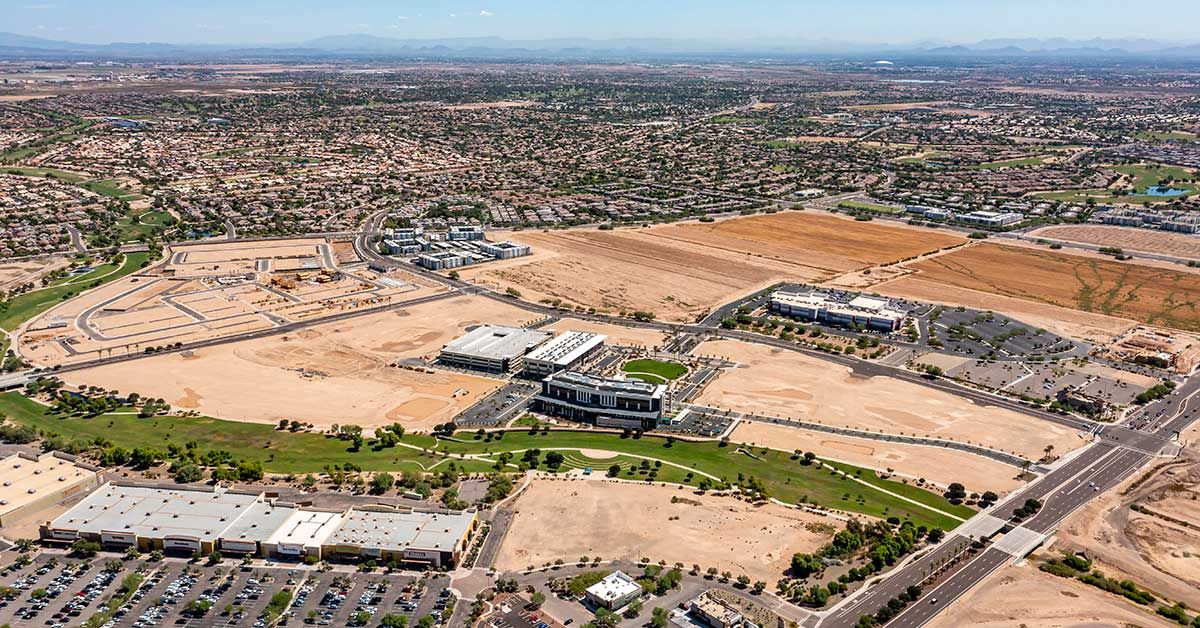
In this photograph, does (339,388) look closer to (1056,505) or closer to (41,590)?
(41,590)

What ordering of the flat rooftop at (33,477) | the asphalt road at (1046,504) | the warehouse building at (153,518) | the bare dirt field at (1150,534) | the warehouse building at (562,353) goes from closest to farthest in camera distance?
the asphalt road at (1046,504) < the bare dirt field at (1150,534) < the warehouse building at (153,518) < the flat rooftop at (33,477) < the warehouse building at (562,353)

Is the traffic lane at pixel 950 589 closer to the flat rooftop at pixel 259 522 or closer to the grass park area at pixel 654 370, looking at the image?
the grass park area at pixel 654 370

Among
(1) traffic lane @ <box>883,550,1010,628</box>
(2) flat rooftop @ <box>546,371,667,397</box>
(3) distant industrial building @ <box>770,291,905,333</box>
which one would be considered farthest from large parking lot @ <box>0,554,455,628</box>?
(3) distant industrial building @ <box>770,291,905,333</box>

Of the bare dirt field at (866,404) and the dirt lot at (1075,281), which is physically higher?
the dirt lot at (1075,281)

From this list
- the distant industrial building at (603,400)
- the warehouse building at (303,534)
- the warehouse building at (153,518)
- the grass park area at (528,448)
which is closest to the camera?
the warehouse building at (303,534)

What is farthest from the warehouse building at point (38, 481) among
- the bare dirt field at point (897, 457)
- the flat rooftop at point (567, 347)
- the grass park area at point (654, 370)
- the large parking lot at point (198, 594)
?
the bare dirt field at point (897, 457)

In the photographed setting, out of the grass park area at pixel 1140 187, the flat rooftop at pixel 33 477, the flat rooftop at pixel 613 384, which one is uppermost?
the grass park area at pixel 1140 187

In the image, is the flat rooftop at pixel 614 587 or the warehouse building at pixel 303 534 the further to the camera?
the warehouse building at pixel 303 534

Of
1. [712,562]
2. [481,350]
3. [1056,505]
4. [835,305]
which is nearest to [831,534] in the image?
[712,562]
